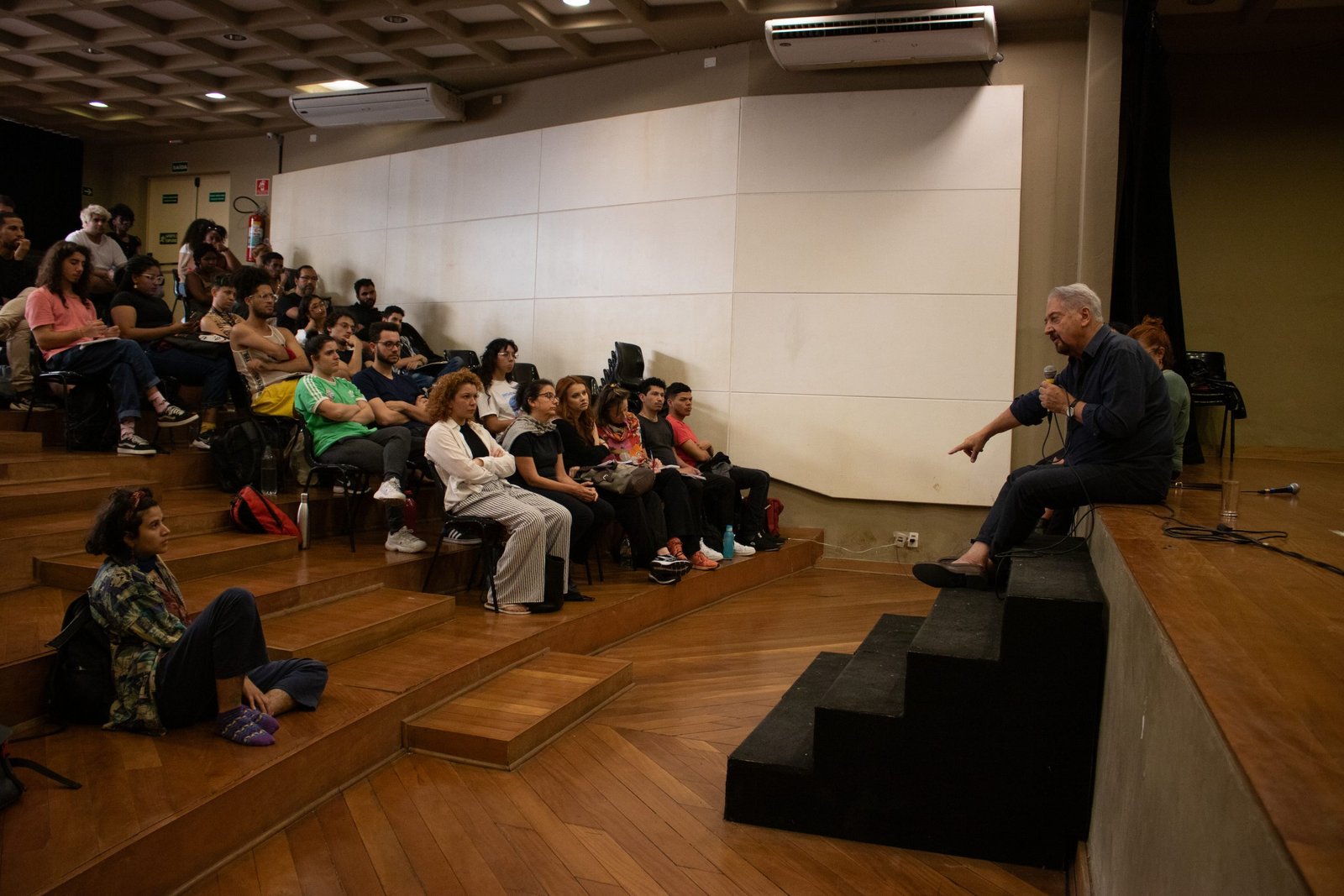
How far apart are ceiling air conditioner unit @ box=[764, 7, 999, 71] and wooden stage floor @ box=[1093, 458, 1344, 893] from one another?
3926 mm

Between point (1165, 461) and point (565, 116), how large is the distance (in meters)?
5.74

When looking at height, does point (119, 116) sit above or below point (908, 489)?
above

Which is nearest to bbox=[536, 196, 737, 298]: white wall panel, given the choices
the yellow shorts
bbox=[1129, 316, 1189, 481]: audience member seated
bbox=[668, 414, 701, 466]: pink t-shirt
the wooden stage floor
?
bbox=[668, 414, 701, 466]: pink t-shirt

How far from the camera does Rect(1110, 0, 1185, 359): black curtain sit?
238 inches

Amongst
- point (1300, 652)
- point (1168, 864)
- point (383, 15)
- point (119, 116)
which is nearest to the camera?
point (1168, 864)

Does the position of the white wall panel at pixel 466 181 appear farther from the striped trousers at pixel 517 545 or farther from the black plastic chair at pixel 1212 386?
the black plastic chair at pixel 1212 386

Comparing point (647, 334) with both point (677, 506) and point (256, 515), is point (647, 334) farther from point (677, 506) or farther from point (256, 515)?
point (256, 515)

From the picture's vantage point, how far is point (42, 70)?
26.6 feet

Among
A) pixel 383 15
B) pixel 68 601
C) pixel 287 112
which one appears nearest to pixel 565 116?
pixel 383 15

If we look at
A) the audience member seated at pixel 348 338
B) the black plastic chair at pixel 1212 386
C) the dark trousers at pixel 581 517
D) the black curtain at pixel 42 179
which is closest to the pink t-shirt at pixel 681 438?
the dark trousers at pixel 581 517

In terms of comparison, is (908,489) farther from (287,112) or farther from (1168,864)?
(287,112)

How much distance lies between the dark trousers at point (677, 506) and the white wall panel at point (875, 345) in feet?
5.41

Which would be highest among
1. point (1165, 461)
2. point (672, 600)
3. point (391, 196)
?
point (391, 196)

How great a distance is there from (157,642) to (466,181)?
610 centimetres
